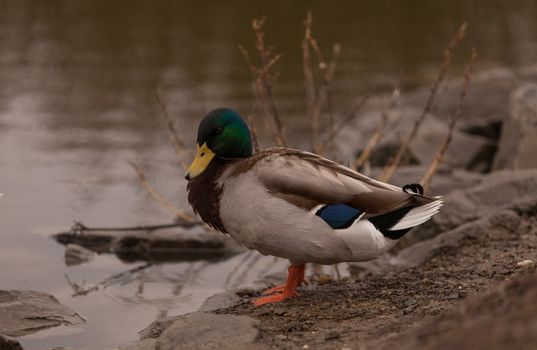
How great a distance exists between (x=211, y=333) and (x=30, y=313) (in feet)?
4.79

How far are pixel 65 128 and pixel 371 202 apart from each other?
580 cm

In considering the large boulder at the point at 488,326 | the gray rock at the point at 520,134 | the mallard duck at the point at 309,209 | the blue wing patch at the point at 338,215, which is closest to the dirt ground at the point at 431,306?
the large boulder at the point at 488,326

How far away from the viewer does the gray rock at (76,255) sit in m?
6.87

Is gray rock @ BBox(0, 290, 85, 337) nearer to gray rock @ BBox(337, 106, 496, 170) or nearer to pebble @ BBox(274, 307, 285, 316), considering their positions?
pebble @ BBox(274, 307, 285, 316)

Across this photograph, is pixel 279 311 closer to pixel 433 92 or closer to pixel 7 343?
pixel 7 343

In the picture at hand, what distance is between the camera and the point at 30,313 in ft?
17.9

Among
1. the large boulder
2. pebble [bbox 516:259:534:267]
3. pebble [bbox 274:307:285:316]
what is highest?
the large boulder

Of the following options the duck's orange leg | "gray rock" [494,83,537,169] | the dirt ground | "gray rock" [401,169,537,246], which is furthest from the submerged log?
"gray rock" [494,83,537,169]

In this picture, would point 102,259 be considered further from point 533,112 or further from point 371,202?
point 533,112

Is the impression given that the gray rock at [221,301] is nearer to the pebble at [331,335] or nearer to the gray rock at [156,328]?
the gray rock at [156,328]

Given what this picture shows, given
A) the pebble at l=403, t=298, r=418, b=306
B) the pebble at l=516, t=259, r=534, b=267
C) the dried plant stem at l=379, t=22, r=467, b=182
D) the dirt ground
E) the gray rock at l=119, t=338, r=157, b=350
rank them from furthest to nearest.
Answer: the dried plant stem at l=379, t=22, r=467, b=182 → the pebble at l=516, t=259, r=534, b=267 → the pebble at l=403, t=298, r=418, b=306 → the gray rock at l=119, t=338, r=157, b=350 → the dirt ground

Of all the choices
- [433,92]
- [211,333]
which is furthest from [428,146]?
[211,333]

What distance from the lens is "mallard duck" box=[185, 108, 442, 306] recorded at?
4887 mm

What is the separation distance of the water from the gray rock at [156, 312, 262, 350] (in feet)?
3.72
